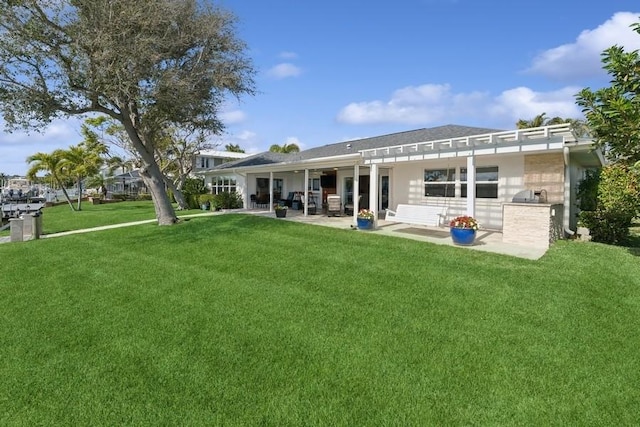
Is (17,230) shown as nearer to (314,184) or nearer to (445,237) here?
(314,184)

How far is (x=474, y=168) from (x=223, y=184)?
19.5 metres

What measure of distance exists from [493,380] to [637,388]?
49.7 inches

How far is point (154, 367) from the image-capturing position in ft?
12.1

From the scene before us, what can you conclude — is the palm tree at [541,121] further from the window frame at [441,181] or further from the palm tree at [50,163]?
the palm tree at [50,163]

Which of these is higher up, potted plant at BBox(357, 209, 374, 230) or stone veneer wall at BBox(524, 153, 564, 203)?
stone veneer wall at BBox(524, 153, 564, 203)

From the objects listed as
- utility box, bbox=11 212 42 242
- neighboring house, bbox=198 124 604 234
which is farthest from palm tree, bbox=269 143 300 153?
utility box, bbox=11 212 42 242

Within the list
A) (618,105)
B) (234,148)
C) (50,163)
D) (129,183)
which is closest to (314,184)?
(618,105)

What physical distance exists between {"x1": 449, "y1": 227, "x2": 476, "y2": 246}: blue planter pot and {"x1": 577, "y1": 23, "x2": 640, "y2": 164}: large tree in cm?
319

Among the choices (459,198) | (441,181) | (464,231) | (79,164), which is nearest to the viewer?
(464,231)

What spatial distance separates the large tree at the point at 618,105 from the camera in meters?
6.43

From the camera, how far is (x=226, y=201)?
832 inches

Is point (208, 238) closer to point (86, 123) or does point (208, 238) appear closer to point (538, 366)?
point (538, 366)

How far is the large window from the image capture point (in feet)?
80.5

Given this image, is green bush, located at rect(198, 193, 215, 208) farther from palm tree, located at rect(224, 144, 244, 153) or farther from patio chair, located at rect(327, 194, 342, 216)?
palm tree, located at rect(224, 144, 244, 153)
